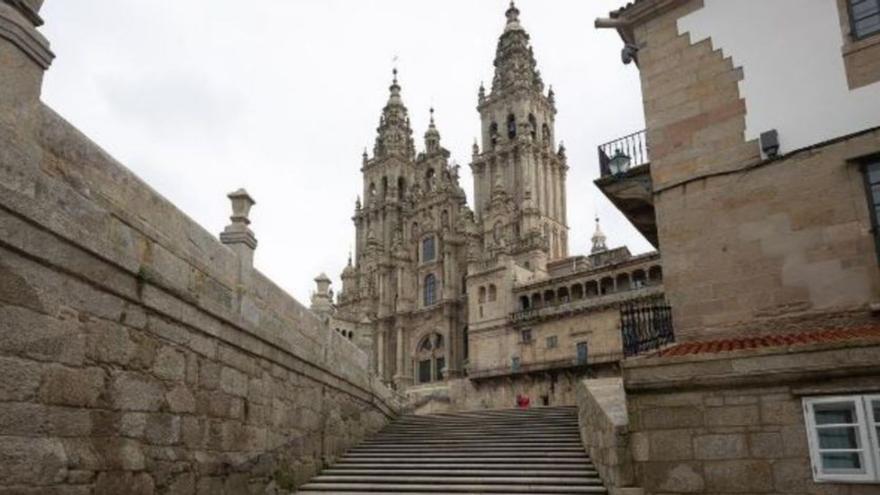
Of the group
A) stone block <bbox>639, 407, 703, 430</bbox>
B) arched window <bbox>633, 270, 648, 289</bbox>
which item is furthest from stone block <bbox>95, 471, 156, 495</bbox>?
arched window <bbox>633, 270, 648, 289</bbox>

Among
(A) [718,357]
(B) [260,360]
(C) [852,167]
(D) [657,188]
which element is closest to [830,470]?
(A) [718,357]

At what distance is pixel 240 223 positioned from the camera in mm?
9336

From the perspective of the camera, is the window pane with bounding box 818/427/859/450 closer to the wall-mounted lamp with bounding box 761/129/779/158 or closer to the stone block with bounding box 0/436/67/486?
the wall-mounted lamp with bounding box 761/129/779/158

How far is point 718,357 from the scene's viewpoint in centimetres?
697

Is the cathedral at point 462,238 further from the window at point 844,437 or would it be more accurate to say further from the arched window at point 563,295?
the window at point 844,437

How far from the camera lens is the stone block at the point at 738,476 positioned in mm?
6566

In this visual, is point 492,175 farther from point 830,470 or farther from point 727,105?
point 830,470

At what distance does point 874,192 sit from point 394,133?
183 feet

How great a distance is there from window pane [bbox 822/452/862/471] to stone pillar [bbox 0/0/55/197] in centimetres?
710

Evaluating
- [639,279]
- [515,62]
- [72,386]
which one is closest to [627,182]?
[72,386]

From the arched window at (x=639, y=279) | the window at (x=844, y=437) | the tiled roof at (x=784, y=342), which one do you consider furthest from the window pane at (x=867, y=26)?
the arched window at (x=639, y=279)

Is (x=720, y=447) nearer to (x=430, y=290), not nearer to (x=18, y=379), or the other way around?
(x=18, y=379)

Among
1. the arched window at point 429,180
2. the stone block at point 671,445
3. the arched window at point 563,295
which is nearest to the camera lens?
the stone block at point 671,445

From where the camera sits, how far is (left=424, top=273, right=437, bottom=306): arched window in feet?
170
